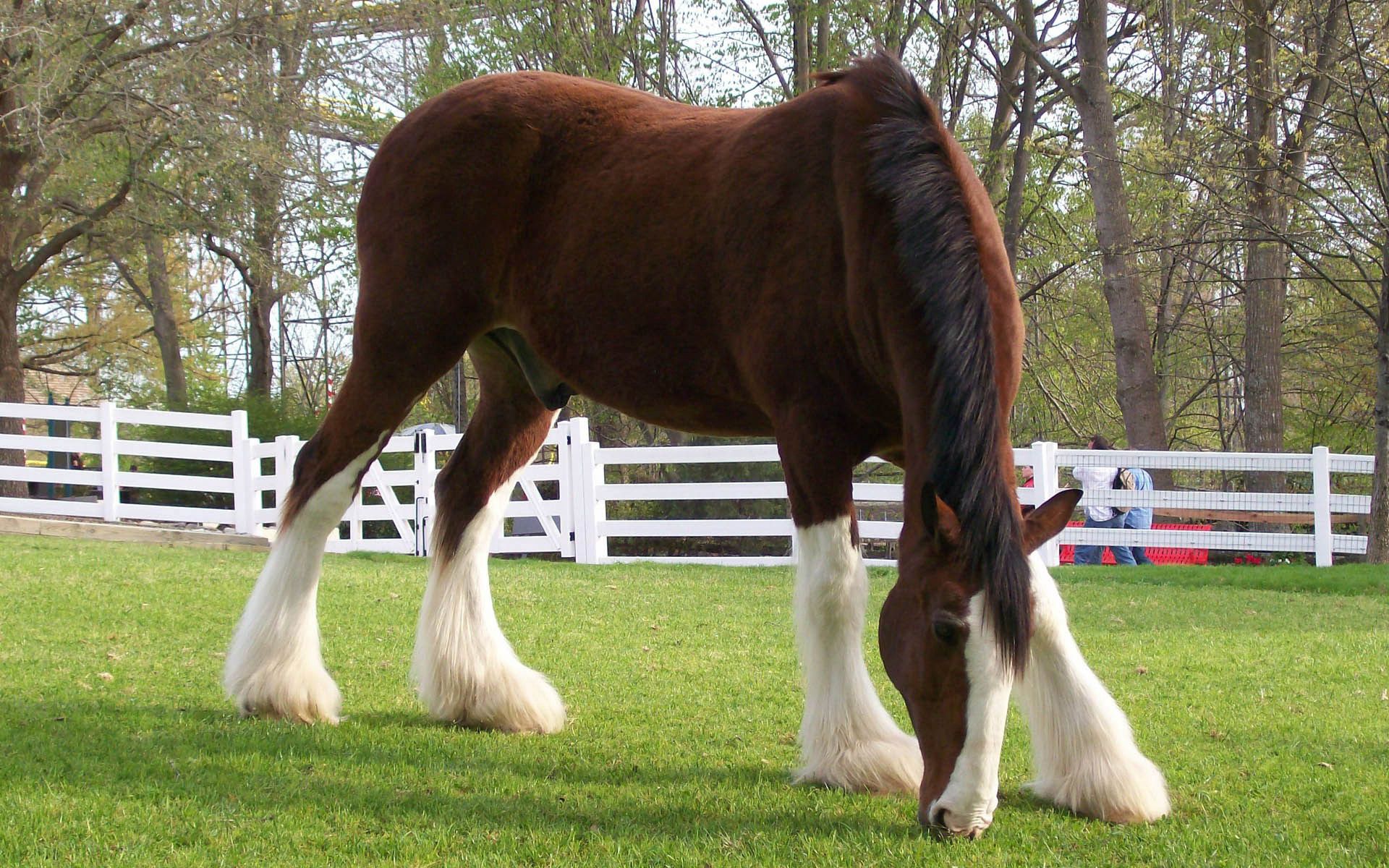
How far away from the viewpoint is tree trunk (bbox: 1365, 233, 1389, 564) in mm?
10883

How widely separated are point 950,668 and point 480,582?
7.49 feet

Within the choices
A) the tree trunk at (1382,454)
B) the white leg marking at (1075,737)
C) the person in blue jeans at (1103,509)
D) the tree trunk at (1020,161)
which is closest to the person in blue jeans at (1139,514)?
the person in blue jeans at (1103,509)

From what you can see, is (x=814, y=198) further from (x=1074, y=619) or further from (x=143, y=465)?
(x=143, y=465)

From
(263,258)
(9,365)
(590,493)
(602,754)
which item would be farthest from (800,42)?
(602,754)

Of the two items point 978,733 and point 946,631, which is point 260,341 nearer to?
point 946,631

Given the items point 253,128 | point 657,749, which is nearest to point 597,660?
point 657,749

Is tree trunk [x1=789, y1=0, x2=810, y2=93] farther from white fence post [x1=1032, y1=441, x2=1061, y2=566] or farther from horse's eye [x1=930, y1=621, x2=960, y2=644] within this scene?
horse's eye [x1=930, y1=621, x2=960, y2=644]

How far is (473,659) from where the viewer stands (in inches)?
169

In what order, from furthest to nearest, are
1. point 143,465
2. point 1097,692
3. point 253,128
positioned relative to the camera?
point 143,465
point 253,128
point 1097,692

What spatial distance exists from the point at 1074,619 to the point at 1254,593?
8.74ft

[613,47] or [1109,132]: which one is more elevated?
[613,47]

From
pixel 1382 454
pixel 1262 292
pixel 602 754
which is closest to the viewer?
pixel 602 754

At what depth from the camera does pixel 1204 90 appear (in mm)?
12453

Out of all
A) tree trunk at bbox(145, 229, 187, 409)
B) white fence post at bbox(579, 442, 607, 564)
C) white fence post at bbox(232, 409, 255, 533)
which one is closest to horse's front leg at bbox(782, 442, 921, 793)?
white fence post at bbox(579, 442, 607, 564)
